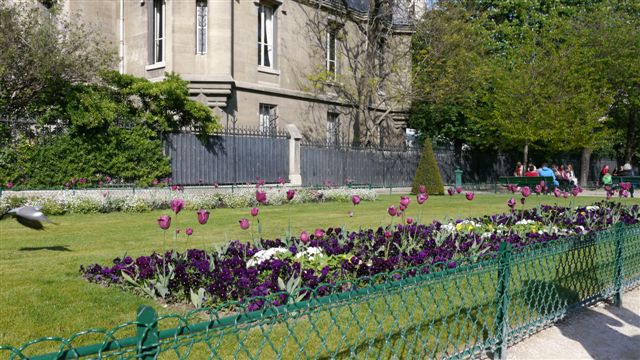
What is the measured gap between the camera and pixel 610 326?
5477mm

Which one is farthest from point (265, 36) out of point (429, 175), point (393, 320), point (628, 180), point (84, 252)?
point (393, 320)

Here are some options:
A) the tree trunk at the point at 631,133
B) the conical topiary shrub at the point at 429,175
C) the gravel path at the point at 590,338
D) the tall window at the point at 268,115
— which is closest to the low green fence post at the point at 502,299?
the gravel path at the point at 590,338

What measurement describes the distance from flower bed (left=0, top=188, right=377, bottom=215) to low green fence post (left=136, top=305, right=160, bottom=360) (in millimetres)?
11285

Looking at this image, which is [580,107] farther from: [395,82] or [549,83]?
[395,82]

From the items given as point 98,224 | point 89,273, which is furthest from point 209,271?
point 98,224

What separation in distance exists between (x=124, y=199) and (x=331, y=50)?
15685 mm

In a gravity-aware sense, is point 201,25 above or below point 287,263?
above

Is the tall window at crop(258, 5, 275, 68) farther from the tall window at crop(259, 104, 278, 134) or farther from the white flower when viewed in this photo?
the white flower

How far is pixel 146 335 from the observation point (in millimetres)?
2137

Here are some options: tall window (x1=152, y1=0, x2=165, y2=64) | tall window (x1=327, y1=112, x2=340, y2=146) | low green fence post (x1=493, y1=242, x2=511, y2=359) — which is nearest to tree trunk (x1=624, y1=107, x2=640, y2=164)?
tall window (x1=327, y1=112, x2=340, y2=146)

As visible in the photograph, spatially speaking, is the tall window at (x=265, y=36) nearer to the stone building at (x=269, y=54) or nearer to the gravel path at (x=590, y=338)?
the stone building at (x=269, y=54)

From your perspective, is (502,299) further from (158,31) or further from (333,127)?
(333,127)

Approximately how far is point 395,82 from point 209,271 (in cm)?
2331

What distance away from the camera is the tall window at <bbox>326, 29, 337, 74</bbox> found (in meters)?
26.8
